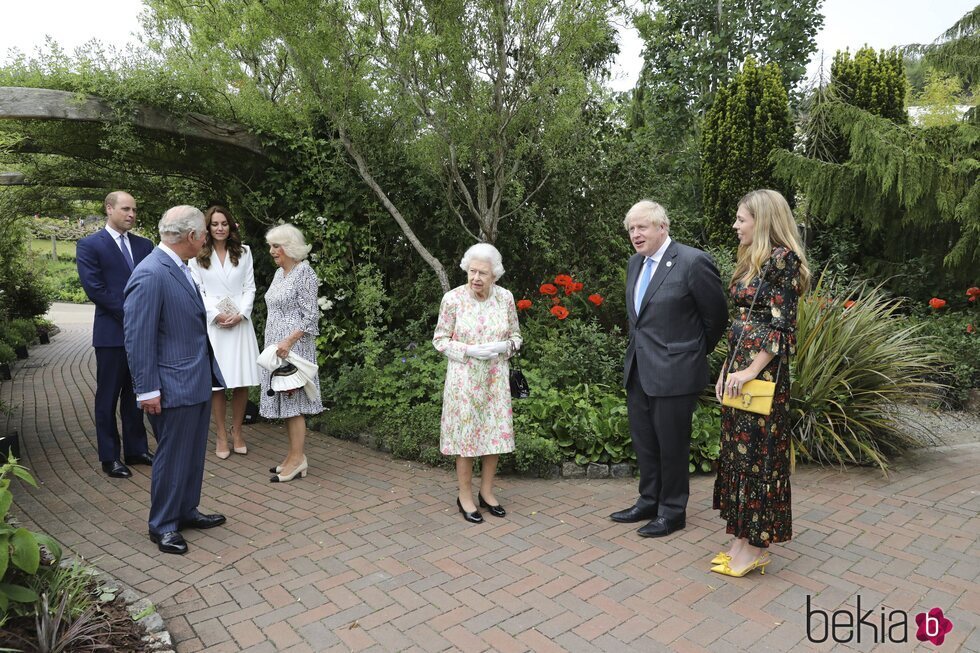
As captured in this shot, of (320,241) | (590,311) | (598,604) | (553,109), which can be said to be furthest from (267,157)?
(598,604)

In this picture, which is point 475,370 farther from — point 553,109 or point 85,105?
point 85,105

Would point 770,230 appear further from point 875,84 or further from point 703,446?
point 875,84

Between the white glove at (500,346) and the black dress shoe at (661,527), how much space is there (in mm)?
1284

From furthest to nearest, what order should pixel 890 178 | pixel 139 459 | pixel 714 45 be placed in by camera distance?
pixel 714 45 < pixel 890 178 < pixel 139 459

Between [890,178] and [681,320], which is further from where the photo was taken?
[890,178]

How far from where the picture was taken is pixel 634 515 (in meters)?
3.81

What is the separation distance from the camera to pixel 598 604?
2.90 m

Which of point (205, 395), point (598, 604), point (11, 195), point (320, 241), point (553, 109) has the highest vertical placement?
point (553, 109)

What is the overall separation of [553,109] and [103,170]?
16.2 feet

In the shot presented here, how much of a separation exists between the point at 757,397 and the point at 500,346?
143cm

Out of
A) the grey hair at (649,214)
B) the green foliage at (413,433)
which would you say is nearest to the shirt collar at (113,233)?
the green foliage at (413,433)

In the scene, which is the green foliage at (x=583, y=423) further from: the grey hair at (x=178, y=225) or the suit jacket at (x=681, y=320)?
the grey hair at (x=178, y=225)

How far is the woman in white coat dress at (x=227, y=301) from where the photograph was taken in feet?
16.0

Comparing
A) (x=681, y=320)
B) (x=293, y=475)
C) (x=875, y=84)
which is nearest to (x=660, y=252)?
(x=681, y=320)
